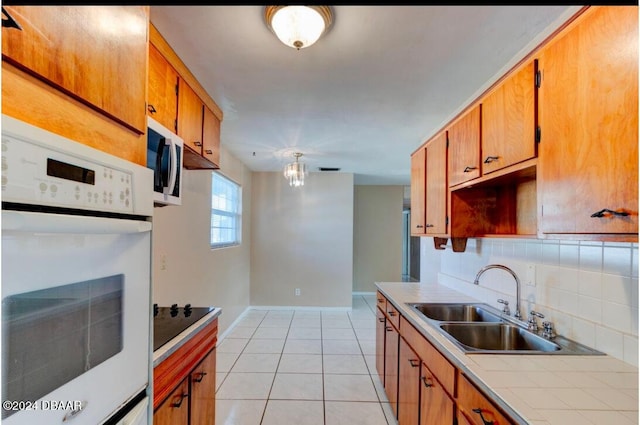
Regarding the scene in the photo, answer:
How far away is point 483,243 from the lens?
2396 mm

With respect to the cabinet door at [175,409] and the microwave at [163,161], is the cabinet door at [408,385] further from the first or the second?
the microwave at [163,161]

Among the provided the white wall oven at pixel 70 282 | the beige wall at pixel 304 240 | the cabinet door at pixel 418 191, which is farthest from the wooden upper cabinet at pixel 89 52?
the beige wall at pixel 304 240

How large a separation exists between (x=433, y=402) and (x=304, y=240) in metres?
4.13

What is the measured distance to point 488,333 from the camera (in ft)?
6.13

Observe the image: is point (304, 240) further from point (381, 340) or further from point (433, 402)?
point (433, 402)

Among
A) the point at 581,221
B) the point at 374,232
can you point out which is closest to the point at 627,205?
the point at 581,221

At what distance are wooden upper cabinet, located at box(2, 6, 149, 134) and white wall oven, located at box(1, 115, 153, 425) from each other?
0.17 meters

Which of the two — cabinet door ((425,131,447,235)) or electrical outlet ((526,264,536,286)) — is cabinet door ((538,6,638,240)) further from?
cabinet door ((425,131,447,235))

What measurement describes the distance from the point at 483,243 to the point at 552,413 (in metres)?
1.62

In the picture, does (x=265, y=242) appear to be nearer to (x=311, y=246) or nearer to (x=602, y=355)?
(x=311, y=246)

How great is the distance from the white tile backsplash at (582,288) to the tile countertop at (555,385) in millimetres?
126

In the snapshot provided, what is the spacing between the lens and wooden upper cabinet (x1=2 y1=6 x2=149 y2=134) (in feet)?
→ 2.12

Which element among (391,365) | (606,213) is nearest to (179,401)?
(391,365)

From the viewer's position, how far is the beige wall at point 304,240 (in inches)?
219
